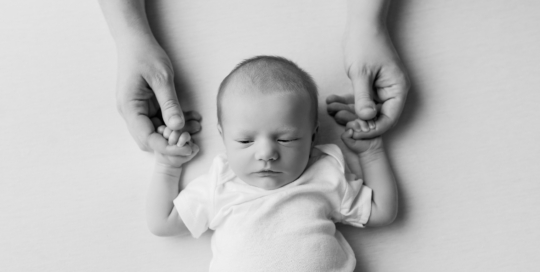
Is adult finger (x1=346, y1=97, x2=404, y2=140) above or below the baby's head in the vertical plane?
below

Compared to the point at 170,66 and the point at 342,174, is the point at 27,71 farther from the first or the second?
the point at 342,174

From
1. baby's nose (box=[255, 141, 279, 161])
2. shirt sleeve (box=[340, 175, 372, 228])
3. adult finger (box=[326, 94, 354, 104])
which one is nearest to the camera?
baby's nose (box=[255, 141, 279, 161])

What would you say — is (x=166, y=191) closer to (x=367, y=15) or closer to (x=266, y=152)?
(x=266, y=152)

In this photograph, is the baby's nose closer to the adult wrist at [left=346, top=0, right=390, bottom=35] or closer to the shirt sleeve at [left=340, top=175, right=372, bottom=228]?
the shirt sleeve at [left=340, top=175, right=372, bottom=228]

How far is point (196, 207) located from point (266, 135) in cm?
27

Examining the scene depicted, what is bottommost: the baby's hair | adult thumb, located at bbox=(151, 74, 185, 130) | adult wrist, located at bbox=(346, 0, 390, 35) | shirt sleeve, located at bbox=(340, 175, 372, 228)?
shirt sleeve, located at bbox=(340, 175, 372, 228)

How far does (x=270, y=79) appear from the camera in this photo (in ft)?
3.64

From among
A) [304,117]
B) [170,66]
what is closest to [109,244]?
[170,66]

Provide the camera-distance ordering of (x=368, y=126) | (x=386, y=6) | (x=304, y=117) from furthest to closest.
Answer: (x=386, y=6), (x=368, y=126), (x=304, y=117)

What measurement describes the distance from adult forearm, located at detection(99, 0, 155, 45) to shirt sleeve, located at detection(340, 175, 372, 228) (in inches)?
27.2

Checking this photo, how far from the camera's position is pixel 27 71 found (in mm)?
1358

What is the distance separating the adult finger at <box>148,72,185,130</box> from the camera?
1188 mm

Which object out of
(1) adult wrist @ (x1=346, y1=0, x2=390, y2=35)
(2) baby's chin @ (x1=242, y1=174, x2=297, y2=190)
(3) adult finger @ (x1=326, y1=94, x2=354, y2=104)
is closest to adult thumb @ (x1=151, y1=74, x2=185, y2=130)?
(2) baby's chin @ (x1=242, y1=174, x2=297, y2=190)

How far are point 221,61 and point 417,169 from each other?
65cm
